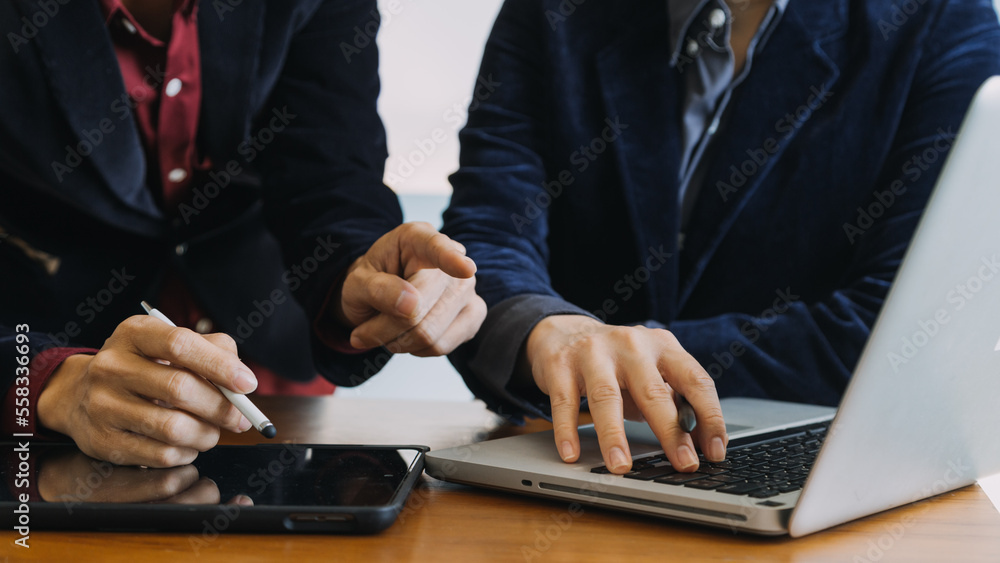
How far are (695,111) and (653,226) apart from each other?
195 mm

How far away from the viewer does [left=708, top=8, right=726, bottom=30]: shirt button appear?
1119 millimetres

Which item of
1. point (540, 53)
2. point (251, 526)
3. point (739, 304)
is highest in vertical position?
point (540, 53)

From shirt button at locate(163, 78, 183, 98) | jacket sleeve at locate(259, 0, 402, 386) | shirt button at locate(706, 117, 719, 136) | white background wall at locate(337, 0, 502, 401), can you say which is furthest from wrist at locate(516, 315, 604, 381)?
white background wall at locate(337, 0, 502, 401)

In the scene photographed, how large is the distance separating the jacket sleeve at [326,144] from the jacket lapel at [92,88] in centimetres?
21

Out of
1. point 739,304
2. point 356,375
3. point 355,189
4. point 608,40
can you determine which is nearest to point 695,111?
point 608,40

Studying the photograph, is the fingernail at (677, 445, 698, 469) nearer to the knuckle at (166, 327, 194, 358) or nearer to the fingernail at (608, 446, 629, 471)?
the fingernail at (608, 446, 629, 471)

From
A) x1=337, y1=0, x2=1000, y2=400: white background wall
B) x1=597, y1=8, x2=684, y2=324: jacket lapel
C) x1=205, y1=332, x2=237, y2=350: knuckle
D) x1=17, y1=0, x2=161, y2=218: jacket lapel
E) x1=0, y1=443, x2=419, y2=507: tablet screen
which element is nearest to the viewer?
x1=0, y1=443, x2=419, y2=507: tablet screen

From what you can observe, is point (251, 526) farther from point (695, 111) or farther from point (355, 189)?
point (695, 111)

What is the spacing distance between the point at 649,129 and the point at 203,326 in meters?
0.77

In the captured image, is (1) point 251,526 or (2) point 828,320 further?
(2) point 828,320

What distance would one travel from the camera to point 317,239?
3.34 ft

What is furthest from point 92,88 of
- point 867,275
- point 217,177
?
point 867,275

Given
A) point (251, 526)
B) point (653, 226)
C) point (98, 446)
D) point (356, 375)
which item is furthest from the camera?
point (653, 226)

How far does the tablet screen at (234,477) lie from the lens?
18.8 inches
